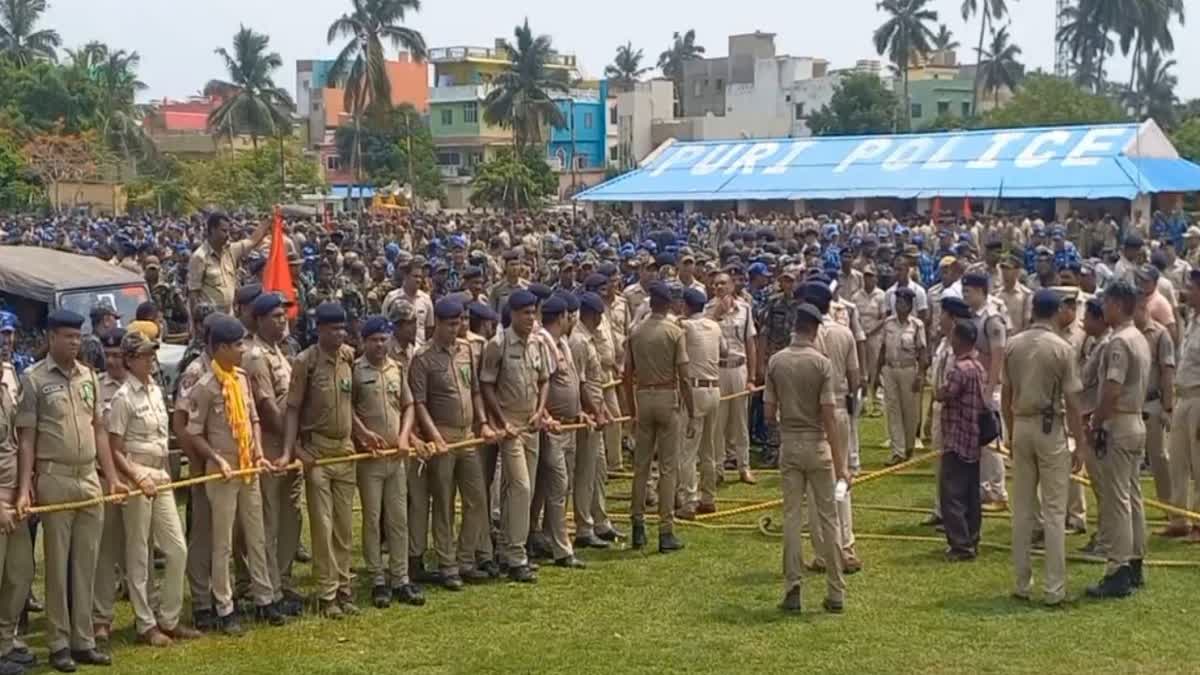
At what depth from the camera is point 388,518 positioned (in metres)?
10.2

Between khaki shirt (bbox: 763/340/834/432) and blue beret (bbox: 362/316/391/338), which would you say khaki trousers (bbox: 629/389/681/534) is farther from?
blue beret (bbox: 362/316/391/338)

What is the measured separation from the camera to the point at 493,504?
11719 mm

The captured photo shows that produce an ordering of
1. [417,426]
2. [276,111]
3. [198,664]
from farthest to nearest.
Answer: [276,111], [417,426], [198,664]

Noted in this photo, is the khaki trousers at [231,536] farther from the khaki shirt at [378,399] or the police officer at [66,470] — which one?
the khaki shirt at [378,399]

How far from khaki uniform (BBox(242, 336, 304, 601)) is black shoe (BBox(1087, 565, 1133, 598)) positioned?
5.34m

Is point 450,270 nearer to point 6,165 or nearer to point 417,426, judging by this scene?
point 417,426

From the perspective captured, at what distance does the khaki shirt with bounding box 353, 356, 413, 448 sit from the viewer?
392 inches

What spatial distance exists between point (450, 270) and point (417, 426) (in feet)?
27.8

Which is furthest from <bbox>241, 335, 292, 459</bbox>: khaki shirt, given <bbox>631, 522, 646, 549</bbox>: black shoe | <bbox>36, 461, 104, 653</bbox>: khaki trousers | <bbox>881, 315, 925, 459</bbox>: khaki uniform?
<bbox>881, 315, 925, 459</bbox>: khaki uniform

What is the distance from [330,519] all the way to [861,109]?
68.0 metres

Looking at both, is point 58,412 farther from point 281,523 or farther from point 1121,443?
point 1121,443

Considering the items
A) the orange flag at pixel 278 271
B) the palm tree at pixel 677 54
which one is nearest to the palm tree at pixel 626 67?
the palm tree at pixel 677 54

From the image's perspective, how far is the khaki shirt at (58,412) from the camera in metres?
8.45

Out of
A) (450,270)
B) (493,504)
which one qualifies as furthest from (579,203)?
(493,504)
